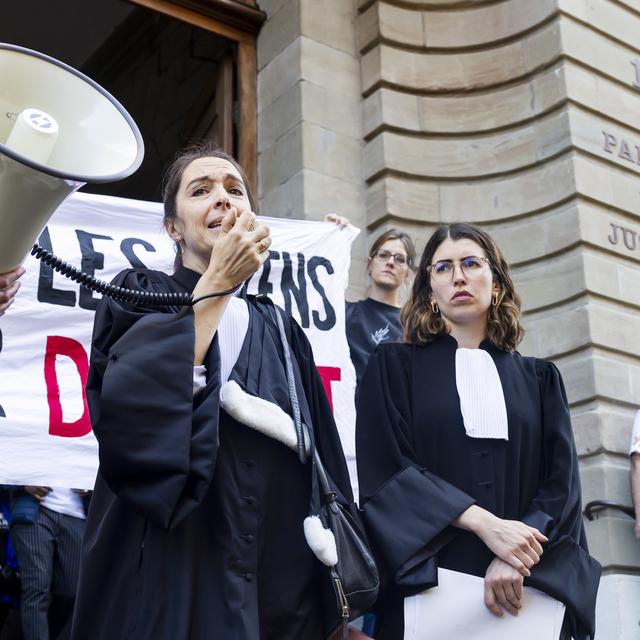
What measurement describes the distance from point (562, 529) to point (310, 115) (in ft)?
16.4

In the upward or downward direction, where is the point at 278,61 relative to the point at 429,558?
upward

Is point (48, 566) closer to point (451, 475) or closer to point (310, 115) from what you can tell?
point (451, 475)

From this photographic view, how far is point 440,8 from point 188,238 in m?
5.97

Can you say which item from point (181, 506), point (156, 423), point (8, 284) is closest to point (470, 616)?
point (181, 506)

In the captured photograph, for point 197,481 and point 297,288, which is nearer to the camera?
point 197,481

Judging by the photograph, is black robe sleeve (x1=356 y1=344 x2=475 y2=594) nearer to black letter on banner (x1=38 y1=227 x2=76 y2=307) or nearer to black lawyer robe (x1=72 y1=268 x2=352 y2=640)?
black lawyer robe (x1=72 y1=268 x2=352 y2=640)

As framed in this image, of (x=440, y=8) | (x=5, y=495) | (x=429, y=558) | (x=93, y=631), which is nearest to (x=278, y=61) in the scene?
(x=440, y=8)

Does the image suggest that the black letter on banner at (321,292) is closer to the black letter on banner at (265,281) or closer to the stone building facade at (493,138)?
the black letter on banner at (265,281)

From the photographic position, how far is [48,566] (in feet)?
14.9

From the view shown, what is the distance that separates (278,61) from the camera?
7.75 meters

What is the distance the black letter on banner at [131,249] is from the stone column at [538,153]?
283 centimetres

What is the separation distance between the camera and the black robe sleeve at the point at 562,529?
290cm

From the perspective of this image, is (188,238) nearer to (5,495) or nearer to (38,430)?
(38,430)

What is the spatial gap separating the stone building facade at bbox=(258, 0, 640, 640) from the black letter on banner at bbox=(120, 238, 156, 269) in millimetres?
2375
